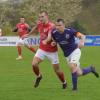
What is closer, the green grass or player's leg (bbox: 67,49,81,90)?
the green grass

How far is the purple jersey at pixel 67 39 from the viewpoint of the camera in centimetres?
1208

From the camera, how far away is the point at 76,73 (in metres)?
12.1

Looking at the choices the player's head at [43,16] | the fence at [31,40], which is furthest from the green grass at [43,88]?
the fence at [31,40]

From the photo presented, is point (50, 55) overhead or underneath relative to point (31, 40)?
overhead

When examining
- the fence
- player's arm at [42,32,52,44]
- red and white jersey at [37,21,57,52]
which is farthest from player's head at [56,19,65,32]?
the fence

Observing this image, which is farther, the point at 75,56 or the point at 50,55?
the point at 50,55

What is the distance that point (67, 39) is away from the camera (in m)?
12.1

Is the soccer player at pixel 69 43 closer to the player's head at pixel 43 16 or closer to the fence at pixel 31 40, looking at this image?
the player's head at pixel 43 16

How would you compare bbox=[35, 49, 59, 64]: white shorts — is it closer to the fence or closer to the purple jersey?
the purple jersey

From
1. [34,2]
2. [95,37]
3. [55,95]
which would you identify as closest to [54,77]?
[55,95]

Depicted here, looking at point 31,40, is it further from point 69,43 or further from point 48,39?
point 69,43

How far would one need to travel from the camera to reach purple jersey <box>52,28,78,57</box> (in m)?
12.1

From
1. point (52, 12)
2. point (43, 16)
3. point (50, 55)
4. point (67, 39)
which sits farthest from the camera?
point (52, 12)

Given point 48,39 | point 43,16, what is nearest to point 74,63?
point 48,39
